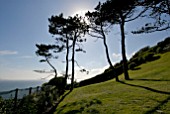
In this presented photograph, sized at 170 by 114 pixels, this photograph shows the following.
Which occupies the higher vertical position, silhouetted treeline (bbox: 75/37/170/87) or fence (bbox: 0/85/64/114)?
silhouetted treeline (bbox: 75/37/170/87)

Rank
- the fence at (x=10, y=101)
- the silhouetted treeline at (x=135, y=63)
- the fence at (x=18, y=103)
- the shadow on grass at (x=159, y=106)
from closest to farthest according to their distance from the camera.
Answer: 1. the shadow on grass at (x=159, y=106)
2. the fence at (x=10, y=101)
3. the fence at (x=18, y=103)
4. the silhouetted treeline at (x=135, y=63)

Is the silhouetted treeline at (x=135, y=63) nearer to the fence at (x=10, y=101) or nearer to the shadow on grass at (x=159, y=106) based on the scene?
the shadow on grass at (x=159, y=106)

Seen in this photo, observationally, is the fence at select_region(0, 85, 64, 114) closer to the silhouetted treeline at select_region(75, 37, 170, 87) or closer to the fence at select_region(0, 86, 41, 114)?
the fence at select_region(0, 86, 41, 114)

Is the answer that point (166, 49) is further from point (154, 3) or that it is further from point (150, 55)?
point (154, 3)

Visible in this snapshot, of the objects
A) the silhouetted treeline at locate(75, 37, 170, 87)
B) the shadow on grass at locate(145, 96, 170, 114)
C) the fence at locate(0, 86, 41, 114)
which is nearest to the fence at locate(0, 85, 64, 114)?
the fence at locate(0, 86, 41, 114)

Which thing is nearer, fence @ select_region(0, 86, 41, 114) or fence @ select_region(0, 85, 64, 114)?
fence @ select_region(0, 86, 41, 114)

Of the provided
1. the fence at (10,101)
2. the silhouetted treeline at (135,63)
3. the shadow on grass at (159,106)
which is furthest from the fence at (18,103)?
the silhouetted treeline at (135,63)

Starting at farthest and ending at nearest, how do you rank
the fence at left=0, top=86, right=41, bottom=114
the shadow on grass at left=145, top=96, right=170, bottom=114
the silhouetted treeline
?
the silhouetted treeline
the fence at left=0, top=86, right=41, bottom=114
the shadow on grass at left=145, top=96, right=170, bottom=114

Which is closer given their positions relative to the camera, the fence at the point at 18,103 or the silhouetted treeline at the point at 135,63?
the fence at the point at 18,103

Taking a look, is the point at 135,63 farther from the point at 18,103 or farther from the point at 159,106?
the point at 159,106

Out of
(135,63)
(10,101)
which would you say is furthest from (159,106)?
Result: (135,63)

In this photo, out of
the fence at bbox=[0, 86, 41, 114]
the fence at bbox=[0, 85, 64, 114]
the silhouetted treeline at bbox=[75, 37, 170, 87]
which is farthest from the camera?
the silhouetted treeline at bbox=[75, 37, 170, 87]

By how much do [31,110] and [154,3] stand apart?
43.8 ft

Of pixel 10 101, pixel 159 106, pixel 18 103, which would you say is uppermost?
pixel 10 101
